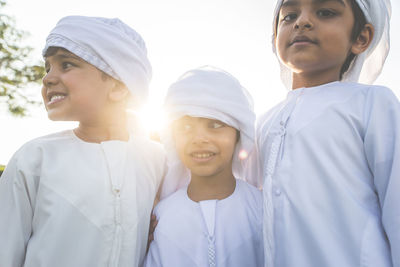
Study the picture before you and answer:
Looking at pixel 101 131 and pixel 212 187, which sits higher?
pixel 101 131

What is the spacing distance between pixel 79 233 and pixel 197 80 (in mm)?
1262

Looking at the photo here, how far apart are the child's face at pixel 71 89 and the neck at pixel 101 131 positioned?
0.07m

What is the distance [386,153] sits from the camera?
4.60 ft

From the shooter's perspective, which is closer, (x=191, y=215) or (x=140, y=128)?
(x=191, y=215)

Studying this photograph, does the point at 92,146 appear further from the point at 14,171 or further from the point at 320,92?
the point at 320,92

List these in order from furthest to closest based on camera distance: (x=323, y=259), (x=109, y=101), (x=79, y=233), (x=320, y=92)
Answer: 1. (x=109, y=101)
2. (x=320, y=92)
3. (x=79, y=233)
4. (x=323, y=259)

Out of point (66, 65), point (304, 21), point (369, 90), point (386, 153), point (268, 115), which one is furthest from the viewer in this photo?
point (268, 115)

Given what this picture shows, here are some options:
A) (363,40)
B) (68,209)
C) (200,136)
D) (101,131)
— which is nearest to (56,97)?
(101,131)

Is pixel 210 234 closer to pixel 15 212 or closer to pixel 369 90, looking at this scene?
pixel 15 212

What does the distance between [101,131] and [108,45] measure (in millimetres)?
618

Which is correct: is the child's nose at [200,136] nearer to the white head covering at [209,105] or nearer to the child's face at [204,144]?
the child's face at [204,144]

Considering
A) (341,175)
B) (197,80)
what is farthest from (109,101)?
(341,175)

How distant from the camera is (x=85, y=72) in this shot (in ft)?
6.24

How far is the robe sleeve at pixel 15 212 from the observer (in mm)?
1575
